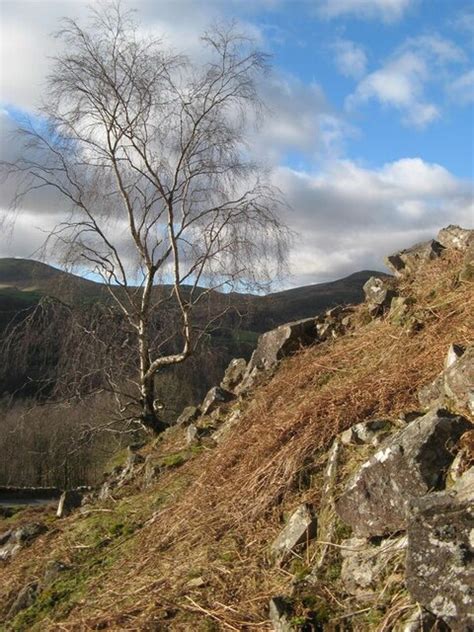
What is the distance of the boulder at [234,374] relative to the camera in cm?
1002

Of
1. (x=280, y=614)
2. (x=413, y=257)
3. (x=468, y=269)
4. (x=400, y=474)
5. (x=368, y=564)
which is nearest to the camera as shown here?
(x=280, y=614)

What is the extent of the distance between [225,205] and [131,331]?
9.63ft

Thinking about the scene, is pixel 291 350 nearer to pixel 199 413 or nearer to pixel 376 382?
pixel 199 413

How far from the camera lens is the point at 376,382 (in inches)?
220

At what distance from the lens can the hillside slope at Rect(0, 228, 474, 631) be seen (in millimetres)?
3818

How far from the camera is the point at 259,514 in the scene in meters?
4.82

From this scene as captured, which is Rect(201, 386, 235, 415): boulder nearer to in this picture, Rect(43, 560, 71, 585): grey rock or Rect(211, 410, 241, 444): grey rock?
Rect(211, 410, 241, 444): grey rock

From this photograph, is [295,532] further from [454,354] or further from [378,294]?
[378,294]

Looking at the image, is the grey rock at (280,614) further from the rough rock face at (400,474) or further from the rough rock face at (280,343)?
the rough rock face at (280,343)

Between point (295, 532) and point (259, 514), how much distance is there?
1.96ft

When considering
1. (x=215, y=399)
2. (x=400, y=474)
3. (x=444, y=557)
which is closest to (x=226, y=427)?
(x=215, y=399)

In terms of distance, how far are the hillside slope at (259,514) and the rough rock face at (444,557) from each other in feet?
0.59

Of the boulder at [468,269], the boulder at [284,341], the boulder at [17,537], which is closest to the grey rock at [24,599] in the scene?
the boulder at [17,537]

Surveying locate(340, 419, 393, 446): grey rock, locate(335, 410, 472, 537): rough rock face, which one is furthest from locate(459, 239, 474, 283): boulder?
locate(335, 410, 472, 537): rough rock face
